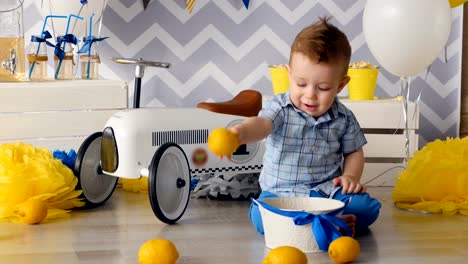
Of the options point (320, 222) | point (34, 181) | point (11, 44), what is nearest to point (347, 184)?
point (320, 222)

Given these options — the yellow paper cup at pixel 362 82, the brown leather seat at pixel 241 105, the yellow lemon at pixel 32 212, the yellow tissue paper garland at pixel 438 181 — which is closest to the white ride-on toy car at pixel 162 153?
the brown leather seat at pixel 241 105

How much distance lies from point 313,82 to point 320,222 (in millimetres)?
350

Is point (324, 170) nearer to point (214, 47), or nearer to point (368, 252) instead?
point (368, 252)

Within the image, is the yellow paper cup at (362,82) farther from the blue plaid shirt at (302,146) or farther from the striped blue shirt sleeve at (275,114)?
the striped blue shirt sleeve at (275,114)

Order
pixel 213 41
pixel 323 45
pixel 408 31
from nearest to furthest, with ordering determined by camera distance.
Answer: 1. pixel 323 45
2. pixel 408 31
3. pixel 213 41

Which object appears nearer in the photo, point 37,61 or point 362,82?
point 37,61

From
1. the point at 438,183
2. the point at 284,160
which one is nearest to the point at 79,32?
the point at 284,160

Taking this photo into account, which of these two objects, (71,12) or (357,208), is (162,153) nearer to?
(357,208)

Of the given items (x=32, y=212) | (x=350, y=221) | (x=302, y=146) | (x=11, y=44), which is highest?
(x=11, y=44)

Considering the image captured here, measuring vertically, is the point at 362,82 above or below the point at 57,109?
above

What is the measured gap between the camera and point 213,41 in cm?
321

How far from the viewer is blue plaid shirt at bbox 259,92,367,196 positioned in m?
1.99

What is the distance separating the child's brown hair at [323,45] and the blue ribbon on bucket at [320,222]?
0.38 m

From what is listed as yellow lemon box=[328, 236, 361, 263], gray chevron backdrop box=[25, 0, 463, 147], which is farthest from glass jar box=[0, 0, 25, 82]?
yellow lemon box=[328, 236, 361, 263]
